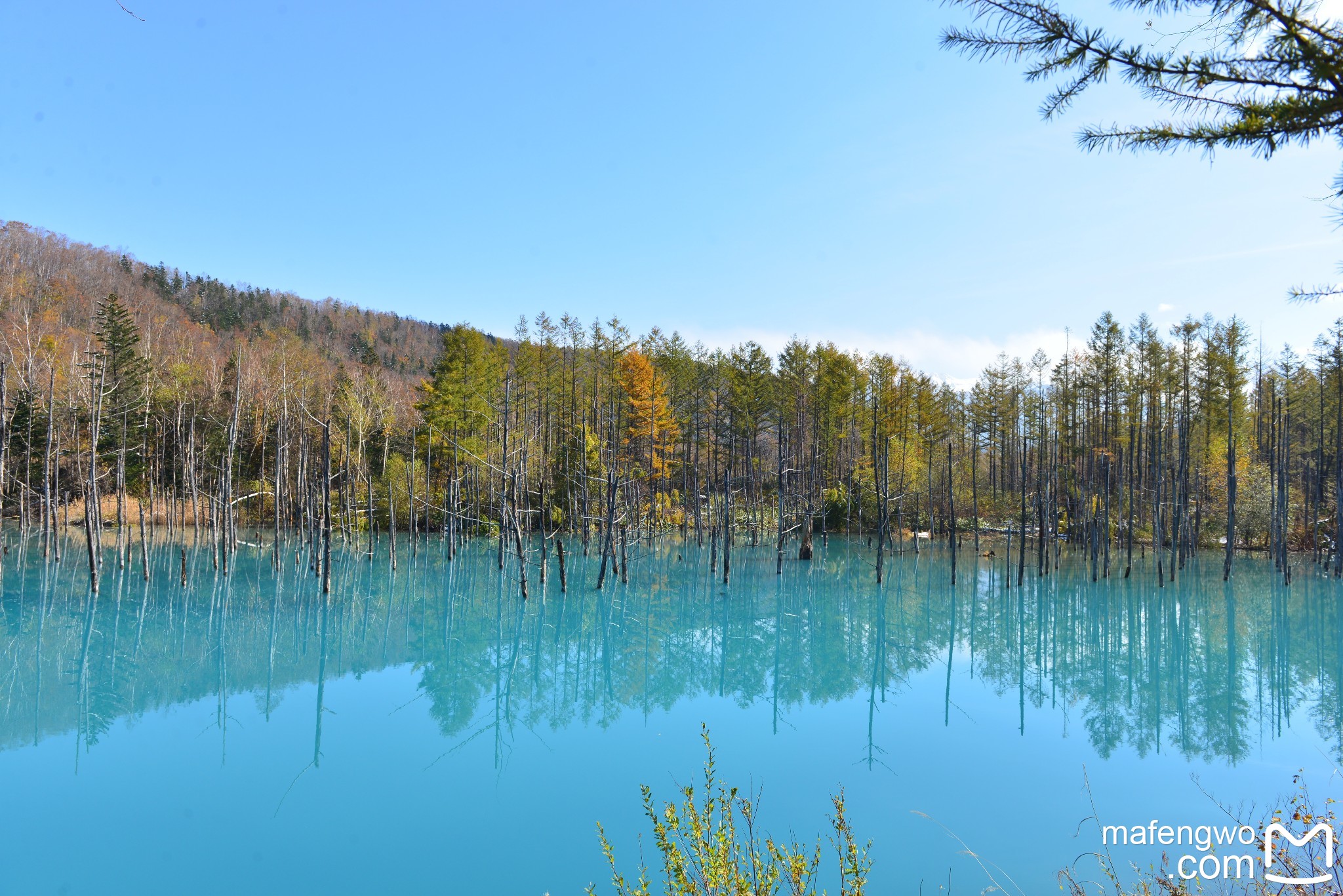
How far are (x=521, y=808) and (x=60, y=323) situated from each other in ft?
144

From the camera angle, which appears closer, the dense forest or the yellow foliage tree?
the dense forest

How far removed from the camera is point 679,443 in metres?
35.4

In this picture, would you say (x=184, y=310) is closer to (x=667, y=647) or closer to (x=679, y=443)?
(x=679, y=443)

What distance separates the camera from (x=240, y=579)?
1816 centimetres

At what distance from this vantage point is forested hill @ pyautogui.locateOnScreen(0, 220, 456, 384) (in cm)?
3778

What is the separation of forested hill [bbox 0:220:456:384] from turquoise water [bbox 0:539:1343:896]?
22.1 m

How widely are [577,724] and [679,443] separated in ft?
88.1

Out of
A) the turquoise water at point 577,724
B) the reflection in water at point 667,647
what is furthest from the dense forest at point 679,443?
the turquoise water at point 577,724

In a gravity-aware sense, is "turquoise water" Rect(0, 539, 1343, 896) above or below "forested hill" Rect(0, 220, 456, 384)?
below

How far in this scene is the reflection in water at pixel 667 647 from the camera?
30.5 ft
